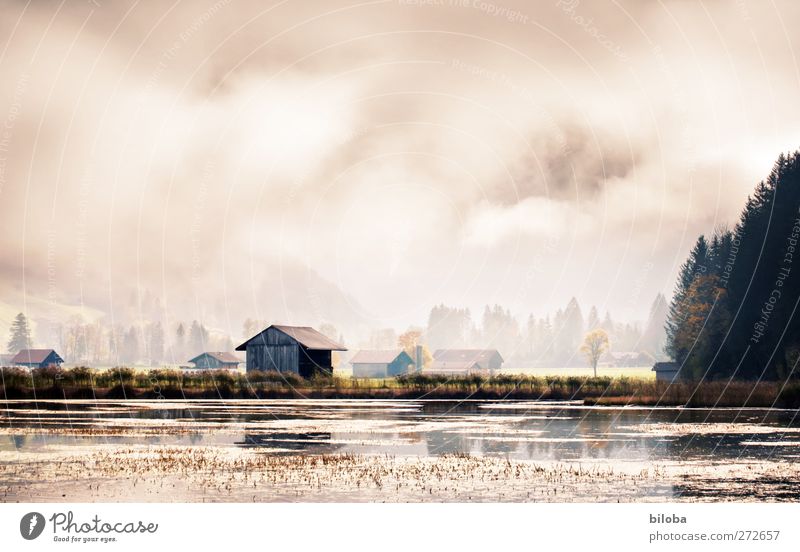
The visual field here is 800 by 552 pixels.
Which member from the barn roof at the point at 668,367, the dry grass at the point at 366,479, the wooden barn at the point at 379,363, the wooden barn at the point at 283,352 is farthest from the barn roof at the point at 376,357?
the dry grass at the point at 366,479

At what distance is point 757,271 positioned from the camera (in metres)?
87.1

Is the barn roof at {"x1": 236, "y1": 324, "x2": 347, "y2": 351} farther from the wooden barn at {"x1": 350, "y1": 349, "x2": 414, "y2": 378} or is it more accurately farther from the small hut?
the wooden barn at {"x1": 350, "y1": 349, "x2": 414, "y2": 378}

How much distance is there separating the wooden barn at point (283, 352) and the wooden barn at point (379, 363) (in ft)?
251

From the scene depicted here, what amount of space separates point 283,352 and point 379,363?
8162 centimetres

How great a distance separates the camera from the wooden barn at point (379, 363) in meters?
183

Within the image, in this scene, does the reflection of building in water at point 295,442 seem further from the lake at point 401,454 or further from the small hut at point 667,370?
the small hut at point 667,370

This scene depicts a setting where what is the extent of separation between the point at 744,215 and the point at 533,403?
3844 cm

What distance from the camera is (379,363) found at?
602 ft

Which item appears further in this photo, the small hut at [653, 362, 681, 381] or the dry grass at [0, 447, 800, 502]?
the small hut at [653, 362, 681, 381]

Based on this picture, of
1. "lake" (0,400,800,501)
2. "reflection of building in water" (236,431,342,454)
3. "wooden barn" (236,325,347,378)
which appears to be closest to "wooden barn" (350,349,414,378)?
"wooden barn" (236,325,347,378)

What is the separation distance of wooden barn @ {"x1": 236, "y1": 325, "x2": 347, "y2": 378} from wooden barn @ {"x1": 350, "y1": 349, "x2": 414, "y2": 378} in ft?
251

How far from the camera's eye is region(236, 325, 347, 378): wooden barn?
102312 mm

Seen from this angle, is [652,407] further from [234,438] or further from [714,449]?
[234,438]
